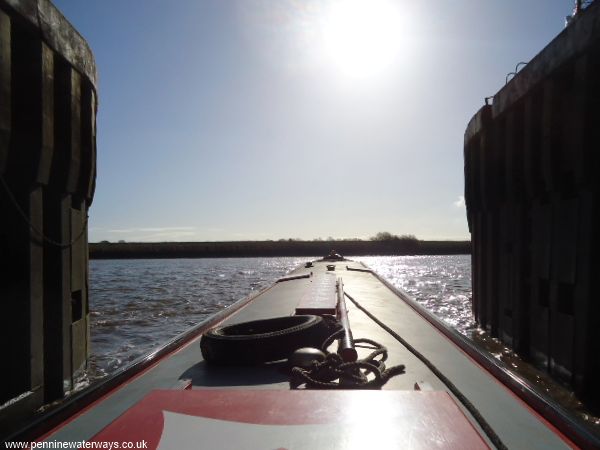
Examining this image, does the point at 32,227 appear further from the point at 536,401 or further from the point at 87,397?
the point at 536,401

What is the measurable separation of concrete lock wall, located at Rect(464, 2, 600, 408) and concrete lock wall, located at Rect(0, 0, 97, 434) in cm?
621

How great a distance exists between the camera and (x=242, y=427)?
2301 mm

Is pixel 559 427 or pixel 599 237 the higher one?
A: pixel 599 237

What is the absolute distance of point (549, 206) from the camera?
22.1ft

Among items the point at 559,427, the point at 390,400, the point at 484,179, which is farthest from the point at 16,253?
the point at 484,179

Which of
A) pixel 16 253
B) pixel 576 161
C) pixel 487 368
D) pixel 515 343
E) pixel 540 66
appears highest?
pixel 540 66

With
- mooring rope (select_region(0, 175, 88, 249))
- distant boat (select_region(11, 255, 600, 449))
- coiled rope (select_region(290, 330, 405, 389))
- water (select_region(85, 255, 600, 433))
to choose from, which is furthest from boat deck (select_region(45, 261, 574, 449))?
mooring rope (select_region(0, 175, 88, 249))

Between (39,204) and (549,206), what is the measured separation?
6.86 metres

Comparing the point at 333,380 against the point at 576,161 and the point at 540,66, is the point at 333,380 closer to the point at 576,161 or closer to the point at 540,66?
the point at 576,161

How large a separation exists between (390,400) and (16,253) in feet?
13.9

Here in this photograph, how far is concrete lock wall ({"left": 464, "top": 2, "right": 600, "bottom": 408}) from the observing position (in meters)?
5.38

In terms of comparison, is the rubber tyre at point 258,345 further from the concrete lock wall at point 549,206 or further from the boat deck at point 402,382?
the concrete lock wall at point 549,206

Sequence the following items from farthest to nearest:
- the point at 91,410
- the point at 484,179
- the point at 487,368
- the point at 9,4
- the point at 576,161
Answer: the point at 484,179
the point at 576,161
the point at 9,4
the point at 487,368
the point at 91,410

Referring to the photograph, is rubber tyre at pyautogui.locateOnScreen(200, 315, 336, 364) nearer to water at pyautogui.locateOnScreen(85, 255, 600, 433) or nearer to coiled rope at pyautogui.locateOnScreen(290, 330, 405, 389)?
coiled rope at pyautogui.locateOnScreen(290, 330, 405, 389)
